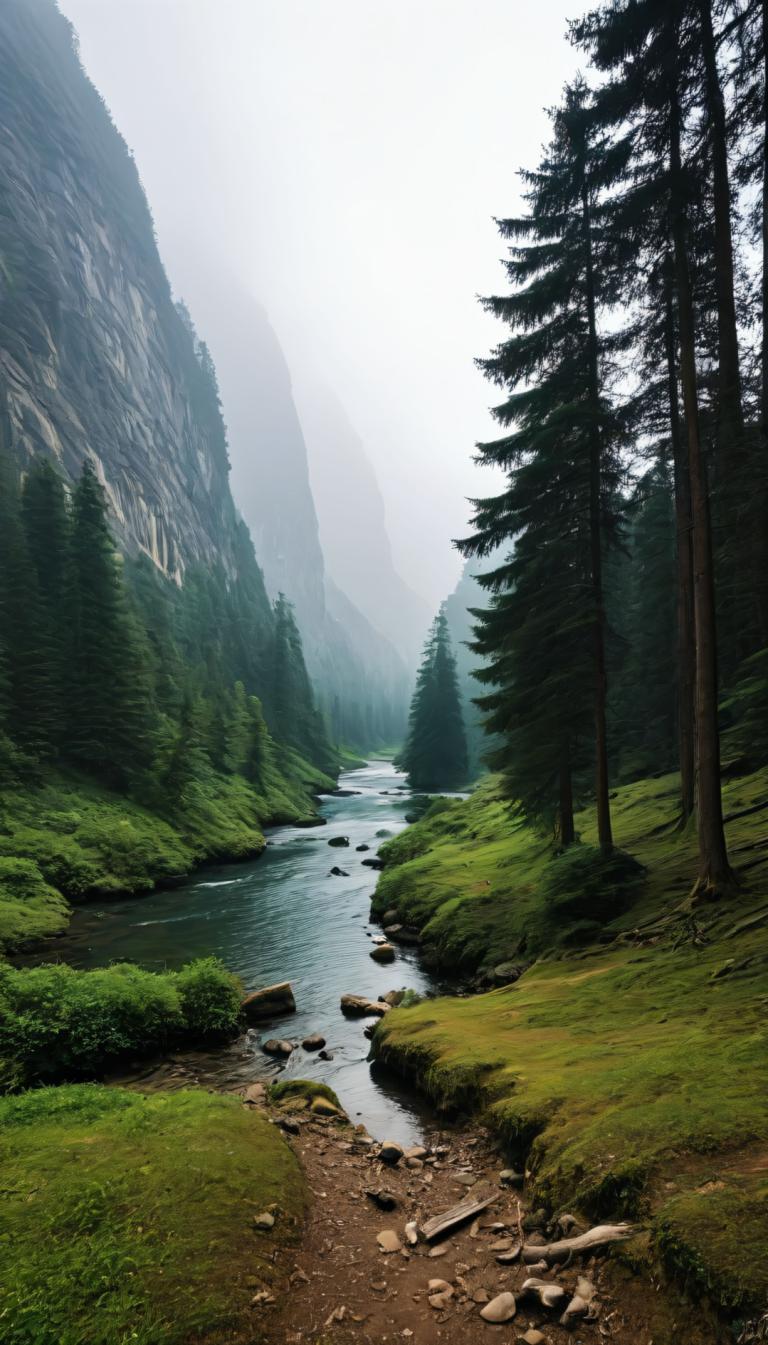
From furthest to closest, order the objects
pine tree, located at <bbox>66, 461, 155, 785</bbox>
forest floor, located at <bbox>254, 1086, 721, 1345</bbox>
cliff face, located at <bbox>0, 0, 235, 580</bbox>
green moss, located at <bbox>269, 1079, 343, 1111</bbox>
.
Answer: cliff face, located at <bbox>0, 0, 235, 580</bbox> < pine tree, located at <bbox>66, 461, 155, 785</bbox> < green moss, located at <bbox>269, 1079, 343, 1111</bbox> < forest floor, located at <bbox>254, 1086, 721, 1345</bbox>

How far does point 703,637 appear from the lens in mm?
11219

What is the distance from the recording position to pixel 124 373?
97312mm

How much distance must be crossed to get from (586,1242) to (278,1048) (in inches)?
353

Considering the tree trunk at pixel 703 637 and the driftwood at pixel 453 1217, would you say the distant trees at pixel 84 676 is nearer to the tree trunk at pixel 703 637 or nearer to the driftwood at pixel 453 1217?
the driftwood at pixel 453 1217

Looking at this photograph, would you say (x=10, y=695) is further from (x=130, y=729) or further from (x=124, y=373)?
(x=124, y=373)

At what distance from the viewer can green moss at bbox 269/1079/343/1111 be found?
31.9 ft

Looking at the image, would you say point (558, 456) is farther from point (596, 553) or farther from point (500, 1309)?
point (500, 1309)

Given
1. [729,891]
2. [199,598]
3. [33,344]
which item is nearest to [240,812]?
[729,891]

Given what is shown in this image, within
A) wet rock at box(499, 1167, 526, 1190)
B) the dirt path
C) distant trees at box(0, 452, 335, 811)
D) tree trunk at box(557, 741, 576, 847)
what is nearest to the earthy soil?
the dirt path

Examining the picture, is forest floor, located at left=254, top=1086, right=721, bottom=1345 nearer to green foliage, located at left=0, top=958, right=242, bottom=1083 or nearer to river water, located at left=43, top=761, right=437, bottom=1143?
river water, located at left=43, top=761, right=437, bottom=1143

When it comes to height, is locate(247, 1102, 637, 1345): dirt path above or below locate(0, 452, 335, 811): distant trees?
below

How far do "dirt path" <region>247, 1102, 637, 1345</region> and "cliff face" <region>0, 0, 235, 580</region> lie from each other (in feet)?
224

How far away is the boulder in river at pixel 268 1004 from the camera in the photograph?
45.7 feet

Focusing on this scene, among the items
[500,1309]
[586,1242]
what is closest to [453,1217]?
[500,1309]
